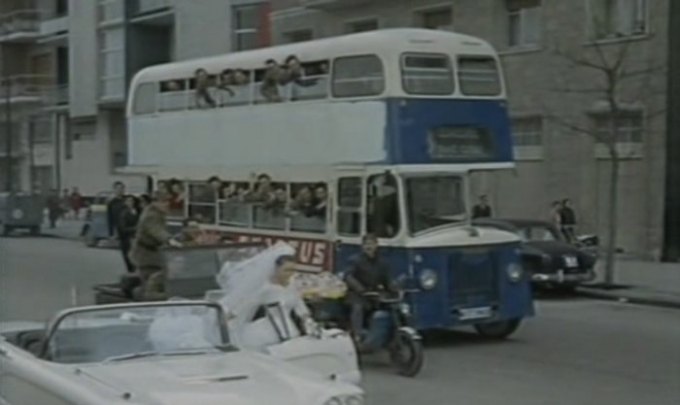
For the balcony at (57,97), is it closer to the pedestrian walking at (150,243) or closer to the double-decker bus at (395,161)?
the double-decker bus at (395,161)

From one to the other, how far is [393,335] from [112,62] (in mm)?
42315

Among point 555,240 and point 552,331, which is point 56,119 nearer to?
point 555,240

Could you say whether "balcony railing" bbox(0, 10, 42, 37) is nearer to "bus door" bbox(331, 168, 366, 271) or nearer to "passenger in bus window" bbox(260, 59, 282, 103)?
"passenger in bus window" bbox(260, 59, 282, 103)

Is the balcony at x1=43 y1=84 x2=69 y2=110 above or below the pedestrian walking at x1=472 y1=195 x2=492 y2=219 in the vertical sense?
above

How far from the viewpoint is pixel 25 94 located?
2461 inches

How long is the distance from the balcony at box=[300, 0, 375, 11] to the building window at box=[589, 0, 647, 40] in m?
8.46

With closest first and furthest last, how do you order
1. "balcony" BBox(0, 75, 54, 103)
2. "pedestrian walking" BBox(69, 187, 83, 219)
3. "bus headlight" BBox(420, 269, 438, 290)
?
"bus headlight" BBox(420, 269, 438, 290), "pedestrian walking" BBox(69, 187, 83, 219), "balcony" BBox(0, 75, 54, 103)

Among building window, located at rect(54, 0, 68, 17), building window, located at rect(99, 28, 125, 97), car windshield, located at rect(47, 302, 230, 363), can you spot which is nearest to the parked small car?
building window, located at rect(99, 28, 125, 97)

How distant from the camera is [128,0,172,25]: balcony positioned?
4975cm

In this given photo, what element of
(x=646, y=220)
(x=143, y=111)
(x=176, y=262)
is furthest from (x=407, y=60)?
(x=646, y=220)

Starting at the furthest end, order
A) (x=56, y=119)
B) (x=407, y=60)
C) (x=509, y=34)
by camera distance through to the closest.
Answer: (x=56, y=119) < (x=509, y=34) < (x=407, y=60)

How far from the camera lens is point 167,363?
23.2ft

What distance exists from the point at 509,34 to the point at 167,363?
84.7 feet

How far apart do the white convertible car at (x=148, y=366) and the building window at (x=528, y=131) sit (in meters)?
23.7
